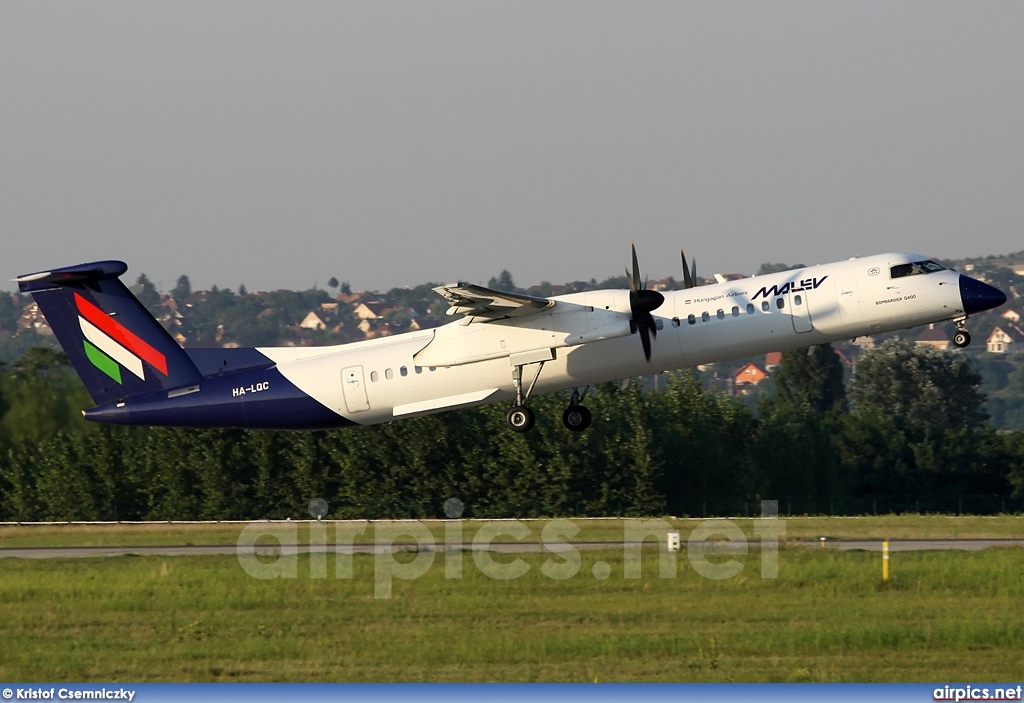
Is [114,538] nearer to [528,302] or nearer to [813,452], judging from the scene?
[528,302]

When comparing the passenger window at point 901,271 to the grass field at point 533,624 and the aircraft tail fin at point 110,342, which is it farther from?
the aircraft tail fin at point 110,342

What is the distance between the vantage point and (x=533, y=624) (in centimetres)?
2477

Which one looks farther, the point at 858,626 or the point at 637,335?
the point at 637,335

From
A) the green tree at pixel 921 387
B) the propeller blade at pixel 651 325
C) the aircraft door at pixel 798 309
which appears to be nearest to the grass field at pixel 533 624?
the propeller blade at pixel 651 325

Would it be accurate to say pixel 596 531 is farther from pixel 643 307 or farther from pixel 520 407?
pixel 643 307

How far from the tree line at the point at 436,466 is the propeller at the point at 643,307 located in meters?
28.1

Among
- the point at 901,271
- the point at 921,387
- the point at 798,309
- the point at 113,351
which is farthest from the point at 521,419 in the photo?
the point at 921,387

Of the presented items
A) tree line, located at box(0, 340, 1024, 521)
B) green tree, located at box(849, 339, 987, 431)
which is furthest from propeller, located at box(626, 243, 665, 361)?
green tree, located at box(849, 339, 987, 431)

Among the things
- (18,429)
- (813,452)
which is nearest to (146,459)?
(18,429)

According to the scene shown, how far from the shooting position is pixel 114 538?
149ft

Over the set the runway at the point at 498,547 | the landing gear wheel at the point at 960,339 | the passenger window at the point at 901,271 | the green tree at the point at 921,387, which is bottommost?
the runway at the point at 498,547

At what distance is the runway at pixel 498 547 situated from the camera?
3478cm

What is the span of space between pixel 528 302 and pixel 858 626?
35.6 feet

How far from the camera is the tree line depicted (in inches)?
2328
